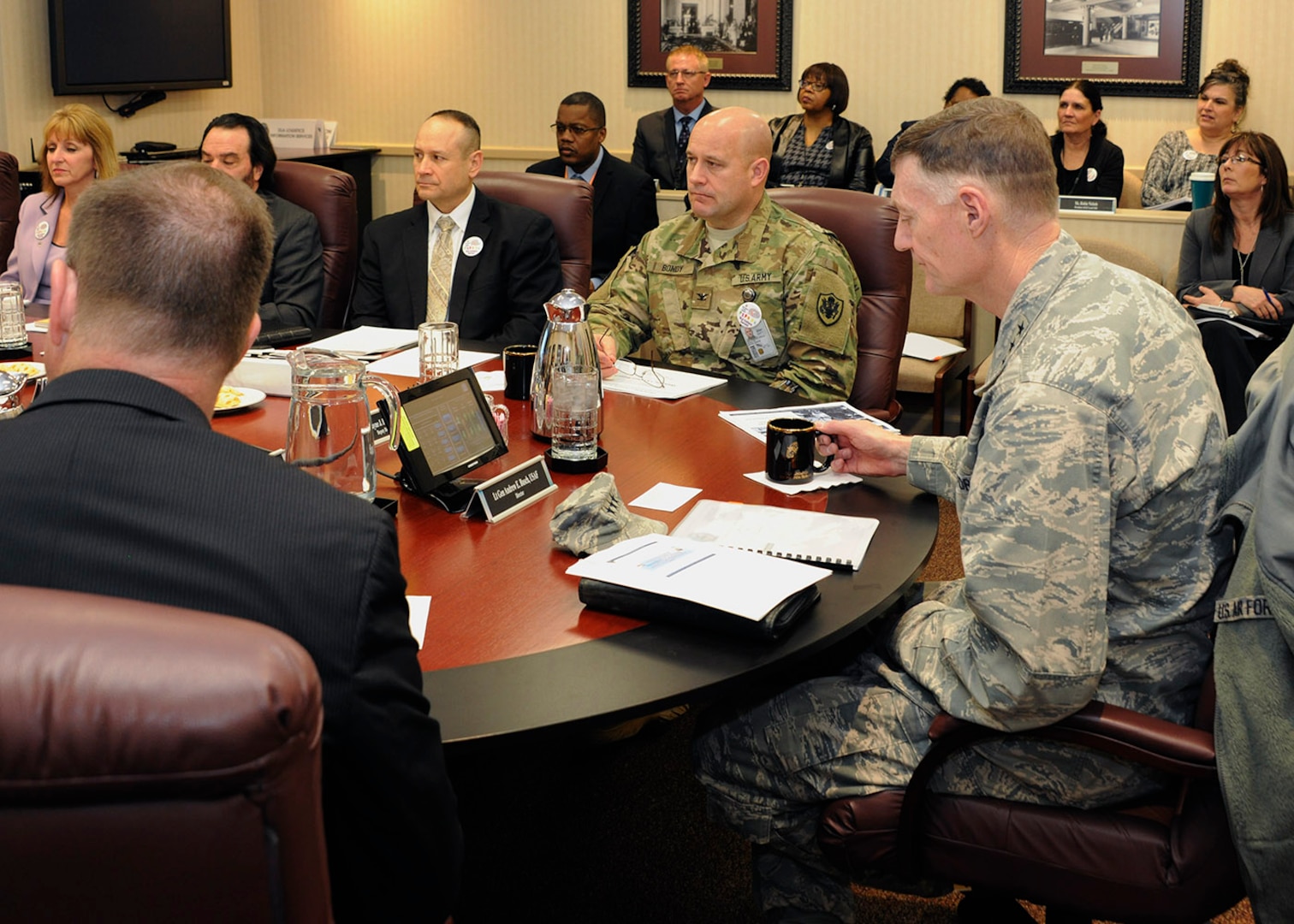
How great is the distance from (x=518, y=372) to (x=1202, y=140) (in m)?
5.51

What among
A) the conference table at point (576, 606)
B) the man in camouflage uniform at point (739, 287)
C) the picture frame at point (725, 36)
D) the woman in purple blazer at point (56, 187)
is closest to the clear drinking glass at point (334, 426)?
the conference table at point (576, 606)

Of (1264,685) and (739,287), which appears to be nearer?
(1264,685)

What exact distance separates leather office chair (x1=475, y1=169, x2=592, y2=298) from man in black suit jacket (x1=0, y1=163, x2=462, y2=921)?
9.03 feet

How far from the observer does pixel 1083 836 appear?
153 centimetres

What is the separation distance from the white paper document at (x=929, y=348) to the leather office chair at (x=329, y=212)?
211cm

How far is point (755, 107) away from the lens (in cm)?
773

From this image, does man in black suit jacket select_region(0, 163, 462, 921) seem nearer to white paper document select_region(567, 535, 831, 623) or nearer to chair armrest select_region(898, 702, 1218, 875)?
white paper document select_region(567, 535, 831, 623)

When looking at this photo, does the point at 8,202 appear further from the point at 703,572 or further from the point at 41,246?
the point at 703,572

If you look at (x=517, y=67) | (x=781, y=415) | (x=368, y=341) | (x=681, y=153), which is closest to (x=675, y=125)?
(x=681, y=153)

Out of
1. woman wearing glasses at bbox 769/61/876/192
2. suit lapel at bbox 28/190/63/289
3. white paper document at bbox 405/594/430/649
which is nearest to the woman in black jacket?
woman wearing glasses at bbox 769/61/876/192

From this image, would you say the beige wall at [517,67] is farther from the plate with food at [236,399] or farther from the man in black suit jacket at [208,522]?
the man in black suit jacket at [208,522]

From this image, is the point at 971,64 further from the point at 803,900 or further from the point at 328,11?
the point at 803,900

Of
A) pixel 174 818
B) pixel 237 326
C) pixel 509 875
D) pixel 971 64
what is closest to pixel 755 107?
pixel 971 64

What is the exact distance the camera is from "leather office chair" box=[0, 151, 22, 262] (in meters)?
4.77
